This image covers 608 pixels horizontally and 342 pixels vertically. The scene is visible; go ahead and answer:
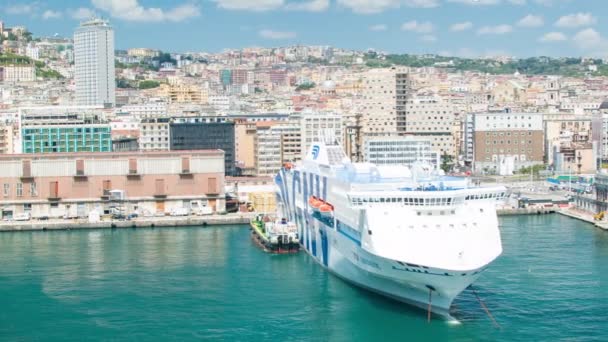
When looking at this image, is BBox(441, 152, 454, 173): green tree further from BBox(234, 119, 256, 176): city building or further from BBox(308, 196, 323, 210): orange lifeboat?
BBox(308, 196, 323, 210): orange lifeboat

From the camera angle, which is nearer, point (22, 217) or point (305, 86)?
point (22, 217)

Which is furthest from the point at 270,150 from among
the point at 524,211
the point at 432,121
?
the point at 524,211

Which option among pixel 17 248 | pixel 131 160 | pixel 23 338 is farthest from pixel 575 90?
pixel 23 338

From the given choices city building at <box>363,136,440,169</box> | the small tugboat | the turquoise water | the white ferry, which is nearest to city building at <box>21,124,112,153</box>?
city building at <box>363,136,440,169</box>

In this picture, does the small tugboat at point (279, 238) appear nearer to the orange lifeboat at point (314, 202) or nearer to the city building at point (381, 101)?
the orange lifeboat at point (314, 202)

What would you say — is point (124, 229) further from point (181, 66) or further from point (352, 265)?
point (181, 66)

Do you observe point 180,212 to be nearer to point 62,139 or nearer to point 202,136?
point 202,136

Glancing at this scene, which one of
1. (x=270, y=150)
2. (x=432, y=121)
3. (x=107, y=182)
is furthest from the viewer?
(x=432, y=121)
